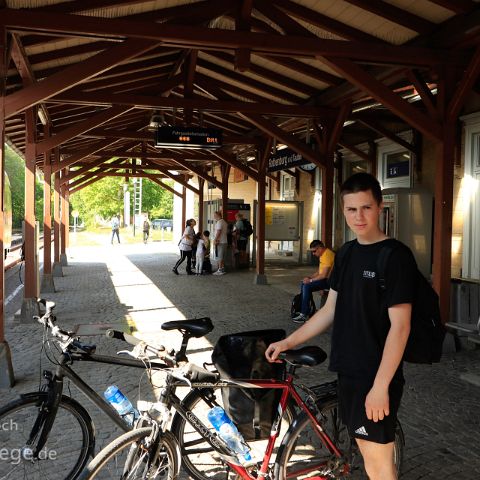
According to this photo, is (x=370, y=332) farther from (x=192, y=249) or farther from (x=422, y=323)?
(x=192, y=249)

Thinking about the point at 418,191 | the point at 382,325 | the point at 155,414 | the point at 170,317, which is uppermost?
the point at 418,191

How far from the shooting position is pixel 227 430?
2896 mm

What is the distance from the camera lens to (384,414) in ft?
7.75

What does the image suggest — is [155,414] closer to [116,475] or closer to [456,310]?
[116,475]

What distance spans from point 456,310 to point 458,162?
4.48m

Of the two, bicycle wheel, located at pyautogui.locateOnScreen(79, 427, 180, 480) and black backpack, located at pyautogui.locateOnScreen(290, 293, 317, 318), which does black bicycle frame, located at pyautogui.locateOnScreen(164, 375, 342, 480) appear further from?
black backpack, located at pyautogui.locateOnScreen(290, 293, 317, 318)

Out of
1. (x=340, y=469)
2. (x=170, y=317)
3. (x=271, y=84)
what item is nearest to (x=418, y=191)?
(x=271, y=84)

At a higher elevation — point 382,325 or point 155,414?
point 382,325

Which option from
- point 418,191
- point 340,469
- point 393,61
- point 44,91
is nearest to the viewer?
point 340,469

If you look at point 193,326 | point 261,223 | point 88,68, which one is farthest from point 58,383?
point 261,223

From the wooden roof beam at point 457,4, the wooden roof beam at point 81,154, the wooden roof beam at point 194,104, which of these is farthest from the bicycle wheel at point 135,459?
the wooden roof beam at point 81,154

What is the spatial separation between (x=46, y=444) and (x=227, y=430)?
947 mm

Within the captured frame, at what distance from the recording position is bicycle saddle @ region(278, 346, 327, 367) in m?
2.86

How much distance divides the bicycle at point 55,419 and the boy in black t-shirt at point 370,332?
2.62ft
